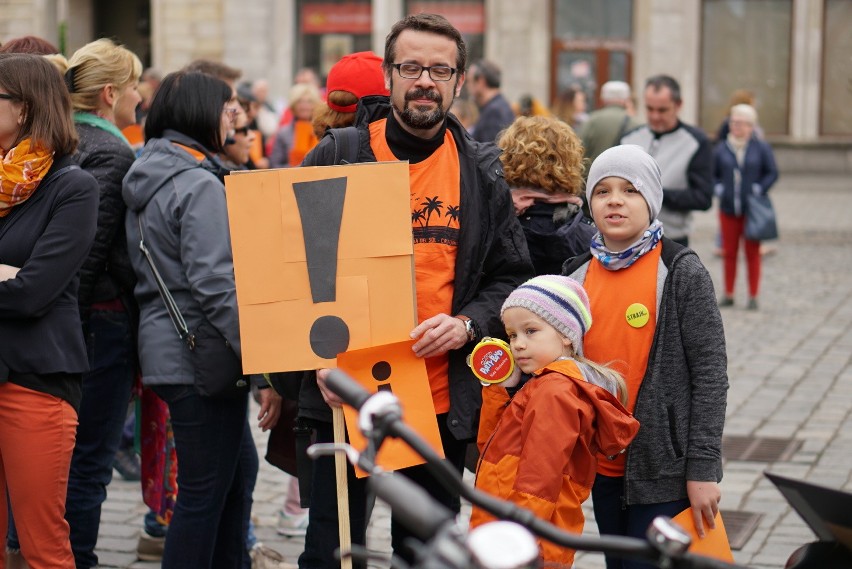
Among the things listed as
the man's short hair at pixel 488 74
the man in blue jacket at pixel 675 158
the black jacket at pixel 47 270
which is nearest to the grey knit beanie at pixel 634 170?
the black jacket at pixel 47 270

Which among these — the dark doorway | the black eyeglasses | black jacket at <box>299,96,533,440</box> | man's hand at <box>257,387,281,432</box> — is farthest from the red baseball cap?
the dark doorway

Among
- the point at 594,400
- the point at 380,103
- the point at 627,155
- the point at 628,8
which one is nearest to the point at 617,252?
the point at 627,155

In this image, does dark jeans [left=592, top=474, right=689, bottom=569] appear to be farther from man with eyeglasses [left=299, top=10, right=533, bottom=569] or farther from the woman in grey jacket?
the woman in grey jacket

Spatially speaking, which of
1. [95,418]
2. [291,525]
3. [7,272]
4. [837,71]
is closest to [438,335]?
[7,272]

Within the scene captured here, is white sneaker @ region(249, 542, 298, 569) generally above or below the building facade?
below

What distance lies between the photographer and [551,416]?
351 cm

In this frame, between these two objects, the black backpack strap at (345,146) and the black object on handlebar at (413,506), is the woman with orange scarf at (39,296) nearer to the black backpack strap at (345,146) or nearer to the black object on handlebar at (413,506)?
the black backpack strap at (345,146)

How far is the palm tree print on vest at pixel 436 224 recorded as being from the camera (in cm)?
399

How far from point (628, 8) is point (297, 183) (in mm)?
23108

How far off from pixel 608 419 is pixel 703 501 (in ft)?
1.32

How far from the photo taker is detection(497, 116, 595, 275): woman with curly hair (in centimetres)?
453

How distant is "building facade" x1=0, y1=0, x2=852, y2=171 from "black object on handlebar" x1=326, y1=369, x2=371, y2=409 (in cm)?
2403

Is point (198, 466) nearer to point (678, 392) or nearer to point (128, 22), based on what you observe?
point (678, 392)

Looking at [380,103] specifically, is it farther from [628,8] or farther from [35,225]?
[628,8]
